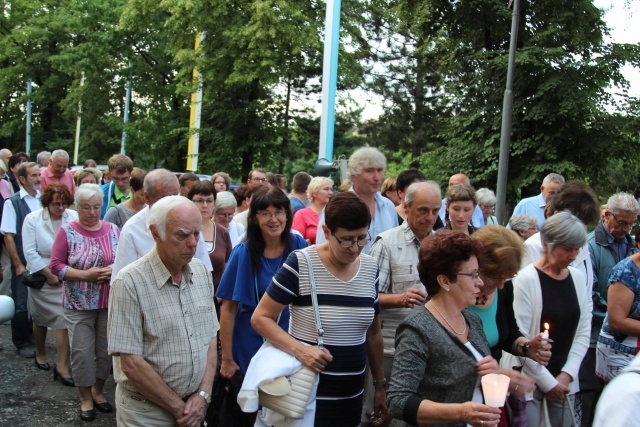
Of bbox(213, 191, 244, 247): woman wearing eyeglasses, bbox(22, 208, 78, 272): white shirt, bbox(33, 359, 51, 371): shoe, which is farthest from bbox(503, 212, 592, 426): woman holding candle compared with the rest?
bbox(33, 359, 51, 371): shoe

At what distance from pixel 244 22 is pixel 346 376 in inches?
695

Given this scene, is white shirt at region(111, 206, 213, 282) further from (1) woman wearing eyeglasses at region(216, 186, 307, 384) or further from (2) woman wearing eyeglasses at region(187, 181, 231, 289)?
(2) woman wearing eyeglasses at region(187, 181, 231, 289)

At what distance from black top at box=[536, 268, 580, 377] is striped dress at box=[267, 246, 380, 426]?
48.0 inches

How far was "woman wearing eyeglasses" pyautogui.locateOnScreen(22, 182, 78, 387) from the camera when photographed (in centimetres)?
679

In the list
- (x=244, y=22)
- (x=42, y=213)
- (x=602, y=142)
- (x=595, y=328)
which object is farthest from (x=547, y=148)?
(x=42, y=213)

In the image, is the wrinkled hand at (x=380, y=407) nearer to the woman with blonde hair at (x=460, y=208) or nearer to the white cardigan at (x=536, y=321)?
the white cardigan at (x=536, y=321)

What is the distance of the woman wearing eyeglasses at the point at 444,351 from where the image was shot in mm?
2840

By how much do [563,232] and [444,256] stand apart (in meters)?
1.30

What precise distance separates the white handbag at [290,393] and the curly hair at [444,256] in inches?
29.1

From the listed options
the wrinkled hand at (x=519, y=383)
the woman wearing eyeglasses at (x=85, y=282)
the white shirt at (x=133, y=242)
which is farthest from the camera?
the woman wearing eyeglasses at (x=85, y=282)

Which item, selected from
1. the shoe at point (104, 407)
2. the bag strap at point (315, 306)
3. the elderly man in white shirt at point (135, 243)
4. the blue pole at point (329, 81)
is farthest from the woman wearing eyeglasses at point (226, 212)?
the blue pole at point (329, 81)

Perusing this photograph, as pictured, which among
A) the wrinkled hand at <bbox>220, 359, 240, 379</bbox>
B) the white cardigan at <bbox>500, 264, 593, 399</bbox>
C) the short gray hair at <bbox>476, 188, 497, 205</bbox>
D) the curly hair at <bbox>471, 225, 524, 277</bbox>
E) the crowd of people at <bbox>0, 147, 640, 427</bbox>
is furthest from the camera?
the short gray hair at <bbox>476, 188, 497, 205</bbox>

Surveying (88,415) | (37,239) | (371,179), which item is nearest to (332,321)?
(371,179)

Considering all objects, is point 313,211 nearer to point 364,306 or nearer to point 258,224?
point 258,224
